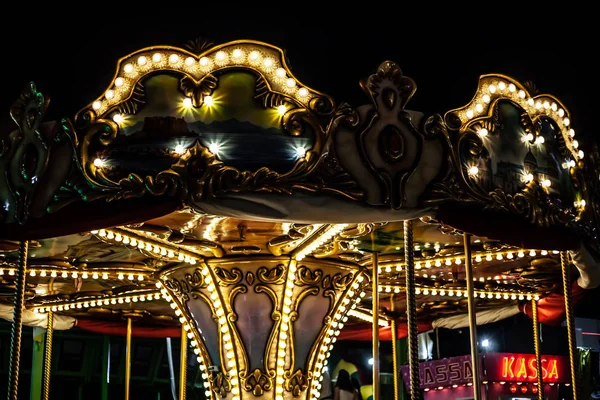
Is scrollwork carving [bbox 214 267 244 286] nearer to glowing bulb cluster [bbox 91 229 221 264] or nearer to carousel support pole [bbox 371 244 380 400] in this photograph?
glowing bulb cluster [bbox 91 229 221 264]

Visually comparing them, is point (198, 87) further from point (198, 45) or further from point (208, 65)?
point (198, 45)

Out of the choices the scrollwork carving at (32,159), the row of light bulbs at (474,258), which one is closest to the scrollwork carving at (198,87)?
the scrollwork carving at (32,159)

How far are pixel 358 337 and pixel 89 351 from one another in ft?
24.8

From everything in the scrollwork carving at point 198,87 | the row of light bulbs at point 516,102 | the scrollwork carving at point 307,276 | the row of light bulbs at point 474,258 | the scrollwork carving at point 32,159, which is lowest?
the scrollwork carving at point 307,276

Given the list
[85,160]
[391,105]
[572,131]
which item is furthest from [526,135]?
[85,160]

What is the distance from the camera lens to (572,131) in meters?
6.76

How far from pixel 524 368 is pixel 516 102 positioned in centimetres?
1037

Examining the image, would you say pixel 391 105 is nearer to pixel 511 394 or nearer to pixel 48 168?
pixel 48 168

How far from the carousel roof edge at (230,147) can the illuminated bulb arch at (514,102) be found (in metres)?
0.19

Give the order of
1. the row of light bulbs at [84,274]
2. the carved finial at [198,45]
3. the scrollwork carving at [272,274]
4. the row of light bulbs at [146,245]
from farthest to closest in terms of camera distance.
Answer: the row of light bulbs at [84,274]
the scrollwork carving at [272,274]
the row of light bulbs at [146,245]
the carved finial at [198,45]

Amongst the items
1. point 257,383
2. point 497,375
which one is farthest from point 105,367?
point 257,383

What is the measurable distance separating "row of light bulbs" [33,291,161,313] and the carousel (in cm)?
235

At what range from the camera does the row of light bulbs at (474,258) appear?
8039 mm

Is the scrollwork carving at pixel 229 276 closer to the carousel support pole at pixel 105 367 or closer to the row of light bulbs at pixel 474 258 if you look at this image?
the row of light bulbs at pixel 474 258
